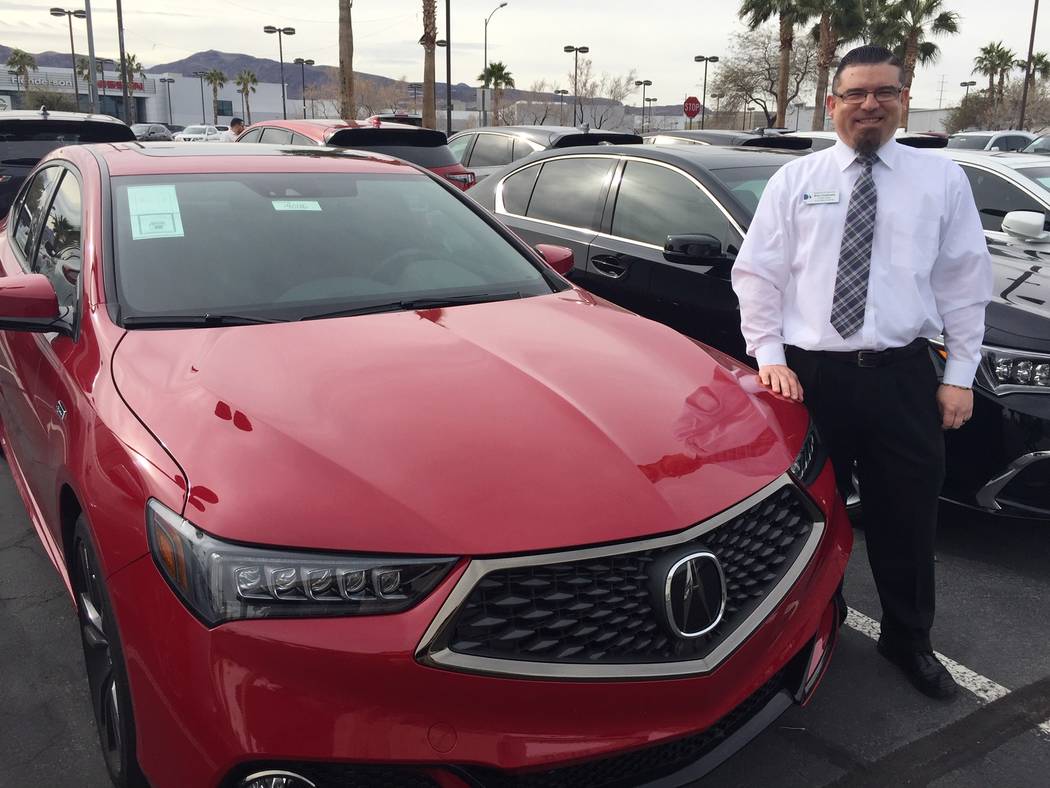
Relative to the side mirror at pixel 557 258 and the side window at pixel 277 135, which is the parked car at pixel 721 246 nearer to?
the side mirror at pixel 557 258

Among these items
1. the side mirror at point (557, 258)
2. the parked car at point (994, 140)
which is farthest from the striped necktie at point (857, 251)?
the parked car at point (994, 140)

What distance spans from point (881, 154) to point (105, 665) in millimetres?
2442

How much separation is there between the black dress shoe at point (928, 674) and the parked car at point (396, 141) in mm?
7015

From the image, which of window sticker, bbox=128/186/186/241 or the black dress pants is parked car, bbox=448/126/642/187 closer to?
window sticker, bbox=128/186/186/241

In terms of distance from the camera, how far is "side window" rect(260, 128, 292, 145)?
10.4 meters

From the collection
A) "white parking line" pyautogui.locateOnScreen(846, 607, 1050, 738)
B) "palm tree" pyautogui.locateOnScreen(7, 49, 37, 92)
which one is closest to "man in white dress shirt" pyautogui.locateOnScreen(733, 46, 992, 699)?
"white parking line" pyautogui.locateOnScreen(846, 607, 1050, 738)

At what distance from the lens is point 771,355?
9.03 ft

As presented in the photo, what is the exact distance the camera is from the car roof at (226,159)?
127 inches

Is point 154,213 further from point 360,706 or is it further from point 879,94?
point 879,94

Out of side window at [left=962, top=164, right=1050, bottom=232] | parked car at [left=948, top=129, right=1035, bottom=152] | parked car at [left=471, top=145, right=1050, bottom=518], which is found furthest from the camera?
parked car at [left=948, top=129, right=1035, bottom=152]

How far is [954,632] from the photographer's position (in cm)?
319

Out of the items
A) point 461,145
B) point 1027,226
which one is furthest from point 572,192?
point 461,145

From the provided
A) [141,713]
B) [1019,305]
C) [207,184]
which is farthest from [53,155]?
[1019,305]

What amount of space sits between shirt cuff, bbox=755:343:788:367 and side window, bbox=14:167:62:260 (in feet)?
8.81
